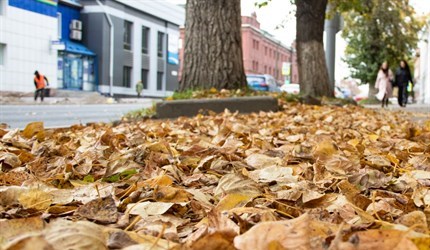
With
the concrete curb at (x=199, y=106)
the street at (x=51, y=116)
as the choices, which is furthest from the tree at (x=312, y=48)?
the concrete curb at (x=199, y=106)

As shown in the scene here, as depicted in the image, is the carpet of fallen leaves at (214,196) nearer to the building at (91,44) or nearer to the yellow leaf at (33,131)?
the yellow leaf at (33,131)

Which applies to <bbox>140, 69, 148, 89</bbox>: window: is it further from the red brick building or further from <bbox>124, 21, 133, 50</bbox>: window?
the red brick building

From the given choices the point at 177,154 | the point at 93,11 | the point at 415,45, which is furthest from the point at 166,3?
the point at 177,154

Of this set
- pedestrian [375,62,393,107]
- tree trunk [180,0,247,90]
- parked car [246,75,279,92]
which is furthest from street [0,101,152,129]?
parked car [246,75,279,92]

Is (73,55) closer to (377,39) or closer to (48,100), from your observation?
(48,100)

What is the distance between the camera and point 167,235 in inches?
57.3

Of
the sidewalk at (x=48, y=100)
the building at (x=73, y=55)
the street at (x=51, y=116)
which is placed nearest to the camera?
the street at (x=51, y=116)

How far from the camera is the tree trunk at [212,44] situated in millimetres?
8906

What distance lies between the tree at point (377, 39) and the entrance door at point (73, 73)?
61.5 ft

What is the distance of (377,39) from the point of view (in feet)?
138

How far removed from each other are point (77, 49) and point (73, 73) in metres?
1.76

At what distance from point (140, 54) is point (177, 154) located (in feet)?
157

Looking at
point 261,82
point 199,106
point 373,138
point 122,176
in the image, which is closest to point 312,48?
point 199,106

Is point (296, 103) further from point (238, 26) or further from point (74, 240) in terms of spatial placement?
point (74, 240)
